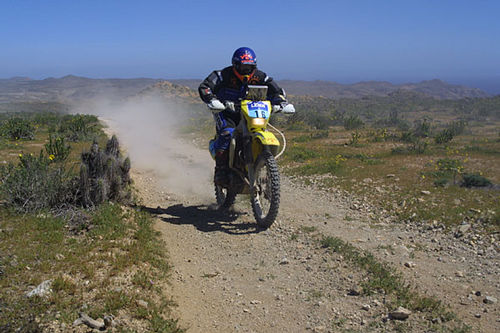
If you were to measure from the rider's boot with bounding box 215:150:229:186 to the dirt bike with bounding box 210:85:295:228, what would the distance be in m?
0.08

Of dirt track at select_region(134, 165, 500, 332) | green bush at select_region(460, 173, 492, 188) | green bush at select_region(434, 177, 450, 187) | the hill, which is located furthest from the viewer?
the hill

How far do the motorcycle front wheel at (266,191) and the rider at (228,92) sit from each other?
637mm

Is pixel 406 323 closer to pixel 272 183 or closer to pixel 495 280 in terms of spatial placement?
pixel 495 280

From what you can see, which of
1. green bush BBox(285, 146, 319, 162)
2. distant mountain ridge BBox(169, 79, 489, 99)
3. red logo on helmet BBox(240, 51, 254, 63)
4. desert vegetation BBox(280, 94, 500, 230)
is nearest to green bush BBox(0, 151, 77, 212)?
red logo on helmet BBox(240, 51, 254, 63)

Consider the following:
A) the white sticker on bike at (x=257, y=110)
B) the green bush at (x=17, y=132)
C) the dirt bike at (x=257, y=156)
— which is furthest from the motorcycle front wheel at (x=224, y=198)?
the green bush at (x=17, y=132)

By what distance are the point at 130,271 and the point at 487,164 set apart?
965 centimetres

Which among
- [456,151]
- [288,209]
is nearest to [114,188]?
[288,209]

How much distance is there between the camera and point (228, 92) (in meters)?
7.03

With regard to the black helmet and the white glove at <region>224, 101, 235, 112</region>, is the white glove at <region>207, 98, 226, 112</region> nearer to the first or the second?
the white glove at <region>224, 101, 235, 112</region>

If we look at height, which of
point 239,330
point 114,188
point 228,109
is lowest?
point 239,330

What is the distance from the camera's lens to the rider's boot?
22.5 feet

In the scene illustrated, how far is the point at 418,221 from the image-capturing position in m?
6.76

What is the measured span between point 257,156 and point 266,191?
569mm

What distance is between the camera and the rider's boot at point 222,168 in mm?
6863
